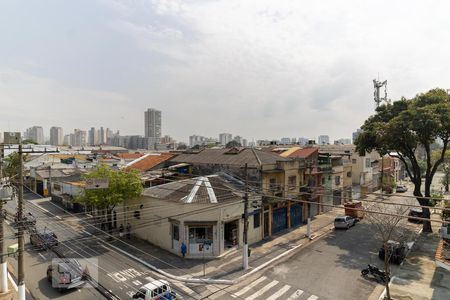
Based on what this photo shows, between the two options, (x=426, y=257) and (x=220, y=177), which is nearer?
(x=426, y=257)

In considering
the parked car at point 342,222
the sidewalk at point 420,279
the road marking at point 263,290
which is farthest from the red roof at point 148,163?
the sidewalk at point 420,279

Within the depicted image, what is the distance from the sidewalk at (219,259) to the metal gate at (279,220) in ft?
3.25

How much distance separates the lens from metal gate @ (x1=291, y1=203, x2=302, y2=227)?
3562 centimetres

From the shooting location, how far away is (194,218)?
24828 millimetres

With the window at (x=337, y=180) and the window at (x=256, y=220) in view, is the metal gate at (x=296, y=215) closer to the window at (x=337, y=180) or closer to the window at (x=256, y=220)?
the window at (x=256, y=220)

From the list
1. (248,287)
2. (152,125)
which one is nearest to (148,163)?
(248,287)

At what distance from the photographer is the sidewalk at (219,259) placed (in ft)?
73.2

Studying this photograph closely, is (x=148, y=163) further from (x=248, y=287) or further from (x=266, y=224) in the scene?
(x=248, y=287)

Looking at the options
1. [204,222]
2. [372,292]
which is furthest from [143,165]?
[372,292]

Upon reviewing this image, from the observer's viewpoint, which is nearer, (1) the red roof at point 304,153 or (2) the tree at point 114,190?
(2) the tree at point 114,190

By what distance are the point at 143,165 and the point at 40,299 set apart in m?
Result: 25.0

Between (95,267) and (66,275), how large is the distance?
374 centimetres

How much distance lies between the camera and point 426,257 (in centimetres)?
2645

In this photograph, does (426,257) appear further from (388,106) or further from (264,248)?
(388,106)
